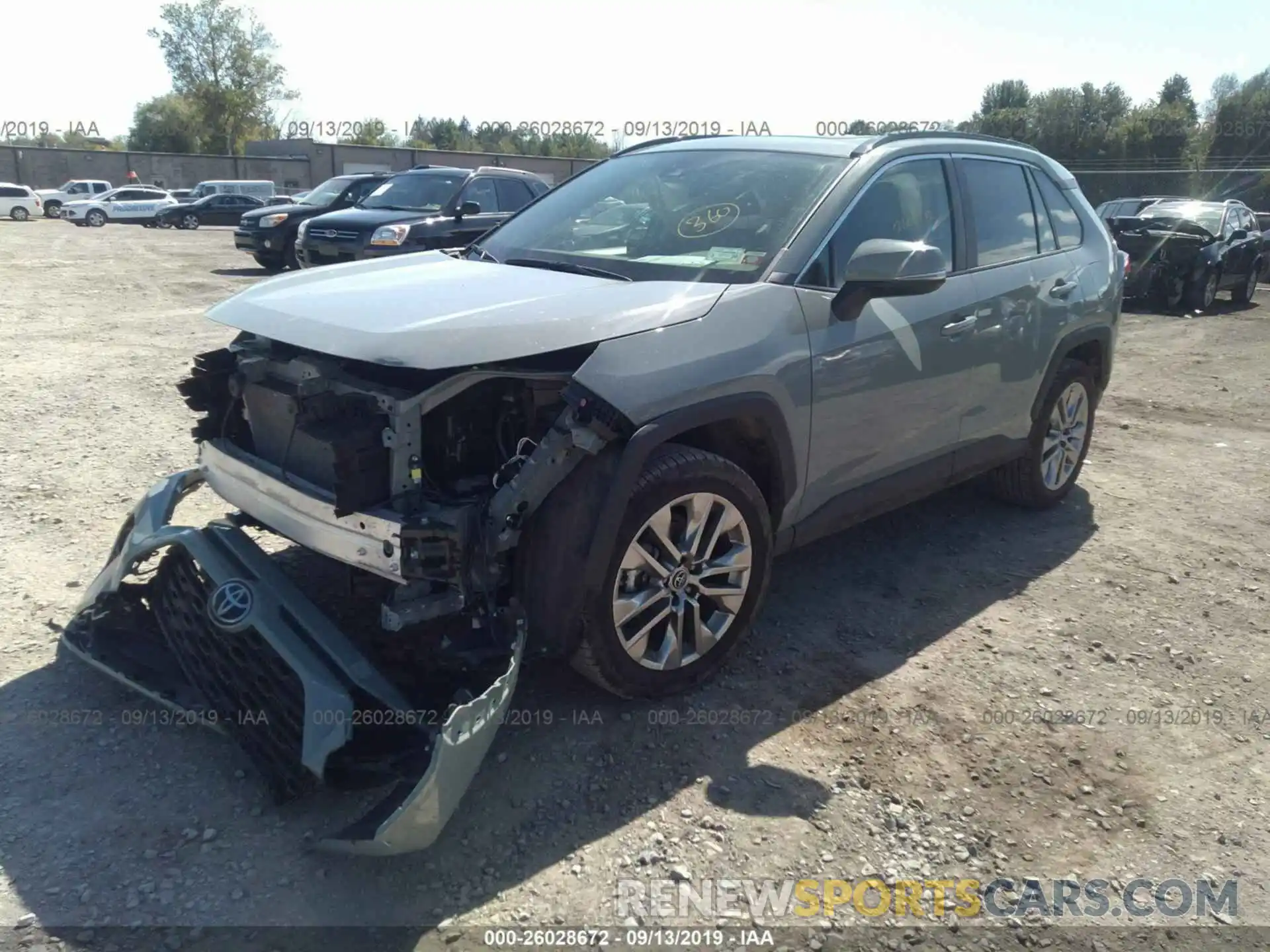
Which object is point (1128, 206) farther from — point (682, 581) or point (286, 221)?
point (682, 581)

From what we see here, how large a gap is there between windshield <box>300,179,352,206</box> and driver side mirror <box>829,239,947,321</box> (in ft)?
44.5

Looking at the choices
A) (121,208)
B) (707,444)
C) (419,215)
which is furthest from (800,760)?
(121,208)

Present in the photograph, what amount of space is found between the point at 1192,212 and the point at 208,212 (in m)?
29.2

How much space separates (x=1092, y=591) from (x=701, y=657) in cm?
218

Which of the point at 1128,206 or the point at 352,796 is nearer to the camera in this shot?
the point at 352,796

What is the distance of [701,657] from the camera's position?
346cm

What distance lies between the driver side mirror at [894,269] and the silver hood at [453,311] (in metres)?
0.49

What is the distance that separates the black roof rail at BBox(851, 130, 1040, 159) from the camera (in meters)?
4.01

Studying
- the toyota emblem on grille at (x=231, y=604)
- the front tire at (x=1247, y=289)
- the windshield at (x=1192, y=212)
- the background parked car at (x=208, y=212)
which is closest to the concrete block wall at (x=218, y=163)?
the background parked car at (x=208, y=212)

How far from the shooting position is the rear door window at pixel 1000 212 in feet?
14.8

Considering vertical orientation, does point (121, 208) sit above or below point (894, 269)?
above

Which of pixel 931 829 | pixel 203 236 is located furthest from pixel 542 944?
pixel 203 236

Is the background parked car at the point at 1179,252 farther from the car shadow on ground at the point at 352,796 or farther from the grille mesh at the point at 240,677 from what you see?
the grille mesh at the point at 240,677

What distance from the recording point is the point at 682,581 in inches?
130
